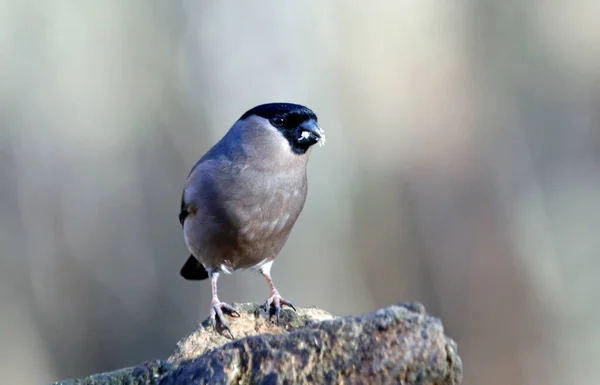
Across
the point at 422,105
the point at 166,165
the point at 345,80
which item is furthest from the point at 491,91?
the point at 166,165

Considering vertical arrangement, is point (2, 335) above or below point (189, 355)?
below

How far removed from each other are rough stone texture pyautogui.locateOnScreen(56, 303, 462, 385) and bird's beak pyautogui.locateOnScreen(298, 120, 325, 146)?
1.92m

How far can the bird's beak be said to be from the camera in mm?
4277

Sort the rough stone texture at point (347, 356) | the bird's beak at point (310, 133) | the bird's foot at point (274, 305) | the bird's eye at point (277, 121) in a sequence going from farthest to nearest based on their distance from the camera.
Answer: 1. the bird's eye at point (277, 121)
2. the bird's beak at point (310, 133)
3. the bird's foot at point (274, 305)
4. the rough stone texture at point (347, 356)

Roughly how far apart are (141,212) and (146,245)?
413 millimetres

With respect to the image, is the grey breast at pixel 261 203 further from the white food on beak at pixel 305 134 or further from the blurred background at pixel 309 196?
the blurred background at pixel 309 196

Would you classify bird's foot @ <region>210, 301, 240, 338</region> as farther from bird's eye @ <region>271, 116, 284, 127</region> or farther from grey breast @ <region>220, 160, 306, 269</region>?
bird's eye @ <region>271, 116, 284, 127</region>

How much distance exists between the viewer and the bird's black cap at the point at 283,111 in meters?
4.37

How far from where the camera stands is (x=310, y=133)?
4297 millimetres

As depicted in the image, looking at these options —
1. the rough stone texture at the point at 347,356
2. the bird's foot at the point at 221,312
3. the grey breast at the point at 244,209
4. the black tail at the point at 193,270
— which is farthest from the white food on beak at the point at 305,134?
the rough stone texture at the point at 347,356

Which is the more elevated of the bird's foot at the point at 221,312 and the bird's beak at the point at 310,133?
the bird's beak at the point at 310,133

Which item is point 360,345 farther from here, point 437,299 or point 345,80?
point 345,80

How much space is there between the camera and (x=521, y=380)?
28.4ft

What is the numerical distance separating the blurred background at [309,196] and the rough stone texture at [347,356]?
581 centimetres
